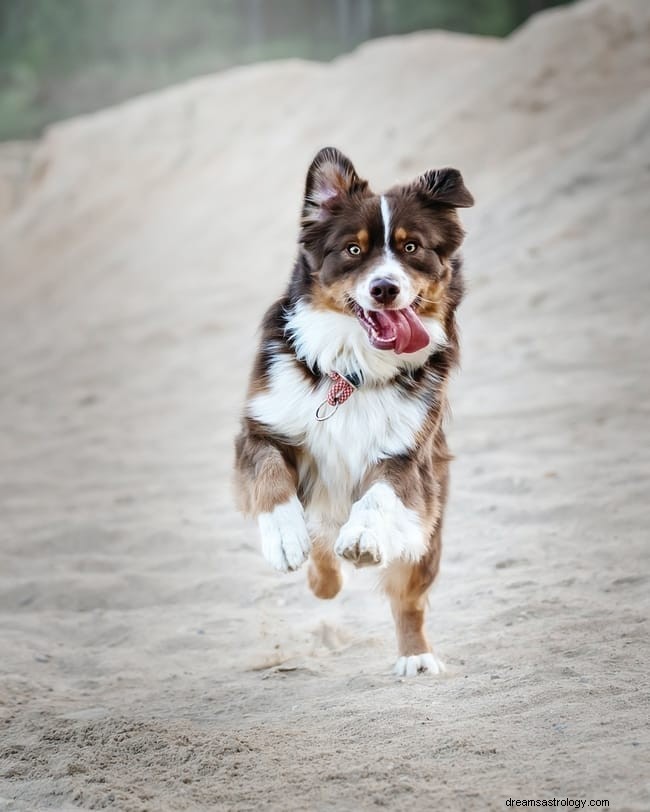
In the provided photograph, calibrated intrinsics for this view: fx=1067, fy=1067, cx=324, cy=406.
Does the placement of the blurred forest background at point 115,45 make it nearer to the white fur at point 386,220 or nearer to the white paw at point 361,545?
the white fur at point 386,220

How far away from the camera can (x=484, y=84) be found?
13.1 meters

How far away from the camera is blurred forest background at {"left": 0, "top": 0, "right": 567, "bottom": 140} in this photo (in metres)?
19.8

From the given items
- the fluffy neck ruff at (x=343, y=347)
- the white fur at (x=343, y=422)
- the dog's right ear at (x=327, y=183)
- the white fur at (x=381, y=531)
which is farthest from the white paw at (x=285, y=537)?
the dog's right ear at (x=327, y=183)

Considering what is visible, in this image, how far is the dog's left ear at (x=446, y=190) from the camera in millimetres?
3975

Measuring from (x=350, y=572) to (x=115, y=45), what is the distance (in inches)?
695

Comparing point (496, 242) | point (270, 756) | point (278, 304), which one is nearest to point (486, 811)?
point (270, 756)

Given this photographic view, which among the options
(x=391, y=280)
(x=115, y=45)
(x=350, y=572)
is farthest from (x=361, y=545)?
(x=115, y=45)

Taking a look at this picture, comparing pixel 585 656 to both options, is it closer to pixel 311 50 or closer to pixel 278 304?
pixel 278 304

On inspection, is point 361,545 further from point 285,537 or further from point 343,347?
point 343,347

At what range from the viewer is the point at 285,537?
11.8 ft

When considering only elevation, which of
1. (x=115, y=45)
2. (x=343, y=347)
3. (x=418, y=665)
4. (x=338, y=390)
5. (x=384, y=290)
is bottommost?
(x=115, y=45)

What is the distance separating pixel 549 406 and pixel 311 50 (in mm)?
13814

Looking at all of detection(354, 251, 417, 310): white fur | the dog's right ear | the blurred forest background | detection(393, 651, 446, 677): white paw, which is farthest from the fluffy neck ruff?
the blurred forest background

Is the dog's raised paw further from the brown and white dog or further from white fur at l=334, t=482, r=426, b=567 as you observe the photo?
the brown and white dog
